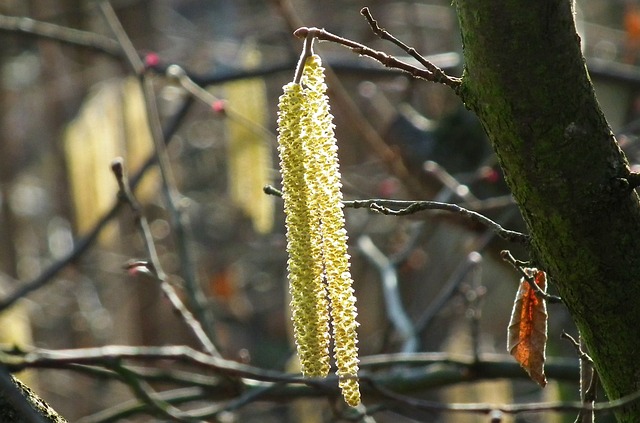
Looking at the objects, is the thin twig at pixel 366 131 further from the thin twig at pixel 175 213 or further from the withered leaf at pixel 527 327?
the withered leaf at pixel 527 327

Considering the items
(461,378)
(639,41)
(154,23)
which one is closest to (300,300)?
(461,378)

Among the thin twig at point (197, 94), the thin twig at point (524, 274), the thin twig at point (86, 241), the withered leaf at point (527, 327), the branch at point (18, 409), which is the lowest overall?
the branch at point (18, 409)

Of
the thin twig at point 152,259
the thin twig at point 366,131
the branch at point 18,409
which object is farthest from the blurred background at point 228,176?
the branch at point 18,409

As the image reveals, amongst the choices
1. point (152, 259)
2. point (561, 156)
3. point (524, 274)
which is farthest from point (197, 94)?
point (561, 156)

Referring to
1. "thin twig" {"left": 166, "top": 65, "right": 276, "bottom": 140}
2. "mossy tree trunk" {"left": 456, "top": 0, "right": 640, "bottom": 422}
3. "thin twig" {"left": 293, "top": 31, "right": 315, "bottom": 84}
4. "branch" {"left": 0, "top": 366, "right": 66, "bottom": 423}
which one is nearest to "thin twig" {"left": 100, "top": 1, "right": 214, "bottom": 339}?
"thin twig" {"left": 166, "top": 65, "right": 276, "bottom": 140}

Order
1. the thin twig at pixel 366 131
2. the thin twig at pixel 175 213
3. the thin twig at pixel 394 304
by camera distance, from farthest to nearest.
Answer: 1. the thin twig at pixel 366 131
2. the thin twig at pixel 394 304
3. the thin twig at pixel 175 213
